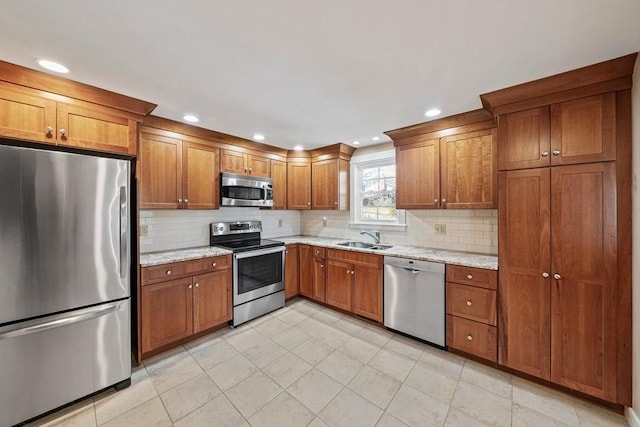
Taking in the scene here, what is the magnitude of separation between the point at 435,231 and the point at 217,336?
2885 mm

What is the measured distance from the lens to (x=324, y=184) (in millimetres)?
3984

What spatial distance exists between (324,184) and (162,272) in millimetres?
2463

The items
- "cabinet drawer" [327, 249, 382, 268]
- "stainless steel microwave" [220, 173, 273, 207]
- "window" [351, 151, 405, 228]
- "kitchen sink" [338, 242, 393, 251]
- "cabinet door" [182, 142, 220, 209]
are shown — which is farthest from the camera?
"window" [351, 151, 405, 228]

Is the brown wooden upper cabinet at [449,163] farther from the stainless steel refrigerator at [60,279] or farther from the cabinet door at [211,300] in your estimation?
the stainless steel refrigerator at [60,279]

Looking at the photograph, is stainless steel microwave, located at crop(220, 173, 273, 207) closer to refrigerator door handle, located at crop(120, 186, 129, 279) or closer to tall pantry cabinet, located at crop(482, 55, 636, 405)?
refrigerator door handle, located at crop(120, 186, 129, 279)

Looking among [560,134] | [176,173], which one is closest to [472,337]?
[560,134]

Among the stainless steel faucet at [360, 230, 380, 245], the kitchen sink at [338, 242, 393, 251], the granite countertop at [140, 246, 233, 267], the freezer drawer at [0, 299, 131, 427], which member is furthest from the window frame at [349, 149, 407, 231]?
the freezer drawer at [0, 299, 131, 427]

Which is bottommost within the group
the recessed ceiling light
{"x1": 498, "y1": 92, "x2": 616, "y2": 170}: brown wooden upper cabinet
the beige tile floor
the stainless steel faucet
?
the beige tile floor

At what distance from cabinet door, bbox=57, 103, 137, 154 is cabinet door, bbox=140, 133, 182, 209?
0.42 metres

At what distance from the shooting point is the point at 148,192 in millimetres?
2617

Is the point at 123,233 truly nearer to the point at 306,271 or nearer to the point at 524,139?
the point at 306,271

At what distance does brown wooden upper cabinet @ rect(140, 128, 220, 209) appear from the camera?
8.57 feet

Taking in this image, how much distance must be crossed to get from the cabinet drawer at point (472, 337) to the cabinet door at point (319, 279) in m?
1.65

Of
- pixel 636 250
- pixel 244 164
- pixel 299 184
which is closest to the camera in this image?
pixel 636 250
